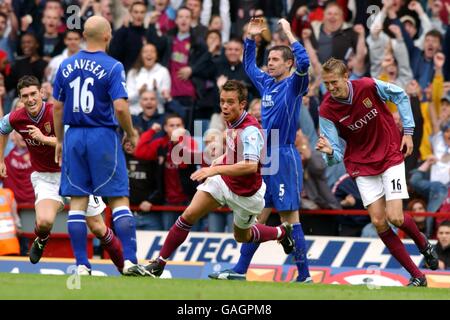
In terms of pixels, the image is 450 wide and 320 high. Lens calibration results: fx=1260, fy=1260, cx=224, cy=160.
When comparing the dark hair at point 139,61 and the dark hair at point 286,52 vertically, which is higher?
the dark hair at point 286,52

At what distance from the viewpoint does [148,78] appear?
19.6 m

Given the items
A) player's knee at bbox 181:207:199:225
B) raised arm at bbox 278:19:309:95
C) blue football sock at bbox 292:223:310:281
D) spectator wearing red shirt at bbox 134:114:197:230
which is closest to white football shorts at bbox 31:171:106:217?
player's knee at bbox 181:207:199:225

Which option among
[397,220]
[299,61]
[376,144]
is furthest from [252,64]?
[397,220]

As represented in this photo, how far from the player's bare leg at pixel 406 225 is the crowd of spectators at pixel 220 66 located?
3.36 metres

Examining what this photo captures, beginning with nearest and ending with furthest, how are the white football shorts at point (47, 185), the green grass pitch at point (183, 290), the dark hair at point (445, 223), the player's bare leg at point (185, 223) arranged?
the green grass pitch at point (183, 290) < the player's bare leg at point (185, 223) < the white football shorts at point (47, 185) < the dark hair at point (445, 223)

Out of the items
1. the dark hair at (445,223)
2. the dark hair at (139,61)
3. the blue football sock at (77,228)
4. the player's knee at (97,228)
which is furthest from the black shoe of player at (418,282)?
the dark hair at (139,61)

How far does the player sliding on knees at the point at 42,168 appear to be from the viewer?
13492 millimetres

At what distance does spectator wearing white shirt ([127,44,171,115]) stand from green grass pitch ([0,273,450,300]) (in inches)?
301

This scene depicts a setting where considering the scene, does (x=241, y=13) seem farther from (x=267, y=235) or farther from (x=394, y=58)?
(x=267, y=235)

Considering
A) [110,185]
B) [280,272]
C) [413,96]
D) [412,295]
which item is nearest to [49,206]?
[110,185]

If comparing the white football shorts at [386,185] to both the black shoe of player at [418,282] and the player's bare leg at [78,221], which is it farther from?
the player's bare leg at [78,221]

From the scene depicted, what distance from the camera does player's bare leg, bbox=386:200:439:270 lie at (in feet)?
42.9

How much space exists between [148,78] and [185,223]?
6.94 m

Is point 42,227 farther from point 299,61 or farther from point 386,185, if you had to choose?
point 386,185
